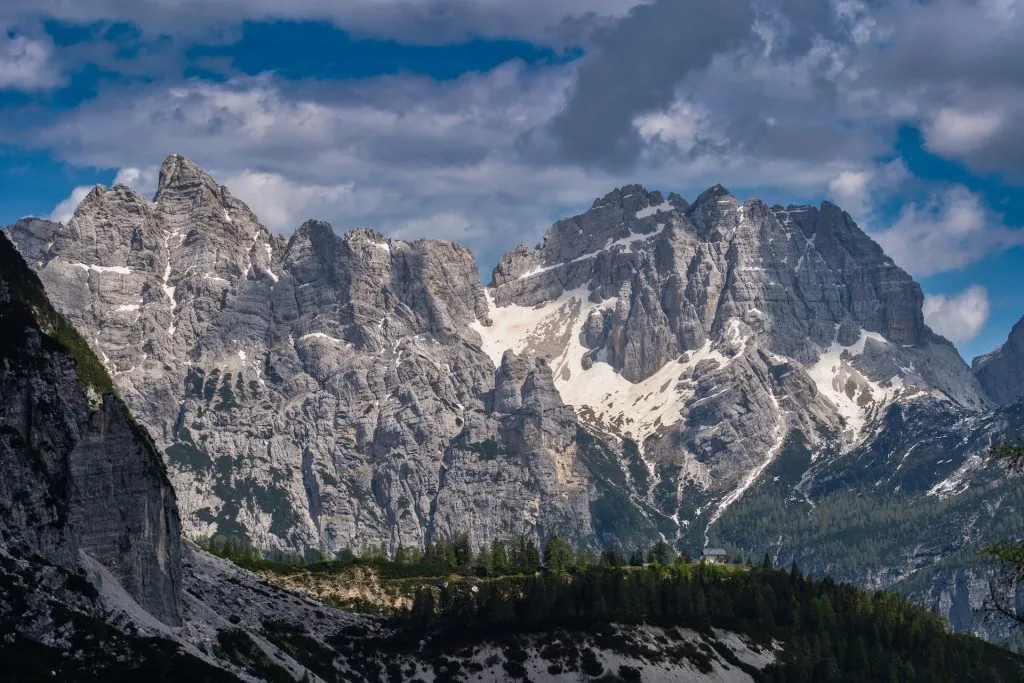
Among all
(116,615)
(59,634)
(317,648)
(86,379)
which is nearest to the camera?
(59,634)

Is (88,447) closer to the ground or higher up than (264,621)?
higher up

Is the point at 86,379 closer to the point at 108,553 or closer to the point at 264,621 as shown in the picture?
the point at 108,553

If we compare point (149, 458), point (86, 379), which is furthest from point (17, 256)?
point (149, 458)

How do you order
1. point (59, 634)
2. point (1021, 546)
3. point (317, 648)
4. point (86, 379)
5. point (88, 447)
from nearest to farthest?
point (1021, 546), point (59, 634), point (88, 447), point (86, 379), point (317, 648)

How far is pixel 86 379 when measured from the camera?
174 meters

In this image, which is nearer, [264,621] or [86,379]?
[86,379]

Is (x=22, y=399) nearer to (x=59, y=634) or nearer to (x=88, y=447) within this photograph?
(x=88, y=447)

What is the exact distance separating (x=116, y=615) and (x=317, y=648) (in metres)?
60.4

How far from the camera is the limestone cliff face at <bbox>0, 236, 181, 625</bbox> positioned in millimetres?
134125

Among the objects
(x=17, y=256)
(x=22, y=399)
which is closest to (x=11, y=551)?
(x=22, y=399)

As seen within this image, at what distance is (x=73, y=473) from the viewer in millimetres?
150000

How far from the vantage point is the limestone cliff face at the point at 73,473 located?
13412cm

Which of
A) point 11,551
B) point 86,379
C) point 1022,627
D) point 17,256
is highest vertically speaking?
point 17,256

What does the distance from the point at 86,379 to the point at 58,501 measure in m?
35.7
